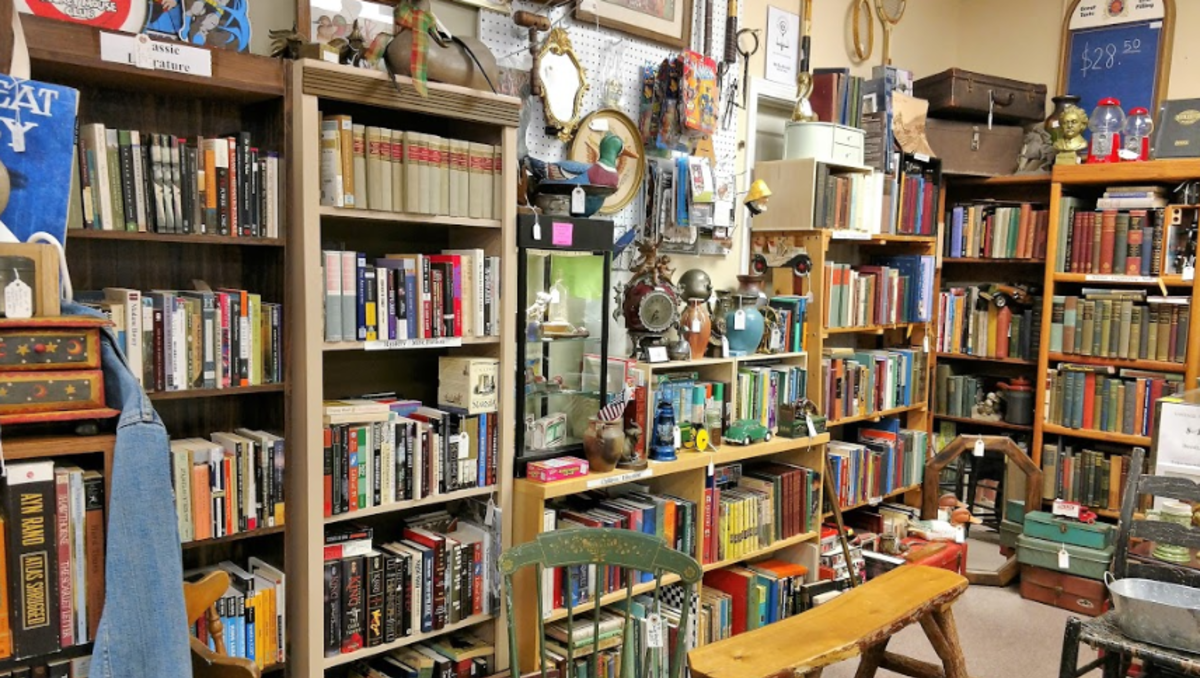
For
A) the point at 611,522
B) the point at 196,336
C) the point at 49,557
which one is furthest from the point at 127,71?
the point at 611,522

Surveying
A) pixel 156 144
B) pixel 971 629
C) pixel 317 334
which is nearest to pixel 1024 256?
pixel 971 629

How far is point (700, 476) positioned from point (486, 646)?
0.94 metres

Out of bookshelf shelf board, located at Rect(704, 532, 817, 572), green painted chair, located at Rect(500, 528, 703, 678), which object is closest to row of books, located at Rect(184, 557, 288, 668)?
green painted chair, located at Rect(500, 528, 703, 678)

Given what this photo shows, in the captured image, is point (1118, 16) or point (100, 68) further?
point (1118, 16)

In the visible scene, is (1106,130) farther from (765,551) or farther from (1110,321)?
(765,551)

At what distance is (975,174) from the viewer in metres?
4.48

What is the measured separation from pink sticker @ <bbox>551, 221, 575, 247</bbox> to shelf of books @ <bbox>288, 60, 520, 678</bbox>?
0.48ft

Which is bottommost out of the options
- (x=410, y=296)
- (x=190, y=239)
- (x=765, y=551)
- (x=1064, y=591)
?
(x=1064, y=591)

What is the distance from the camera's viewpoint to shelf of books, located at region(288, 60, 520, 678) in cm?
212

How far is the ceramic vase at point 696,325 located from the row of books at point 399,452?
898mm

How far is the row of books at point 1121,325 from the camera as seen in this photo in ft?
13.0

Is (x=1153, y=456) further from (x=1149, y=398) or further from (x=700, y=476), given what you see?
(x=700, y=476)

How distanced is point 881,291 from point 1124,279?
3.67 feet

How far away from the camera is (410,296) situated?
2324 mm
